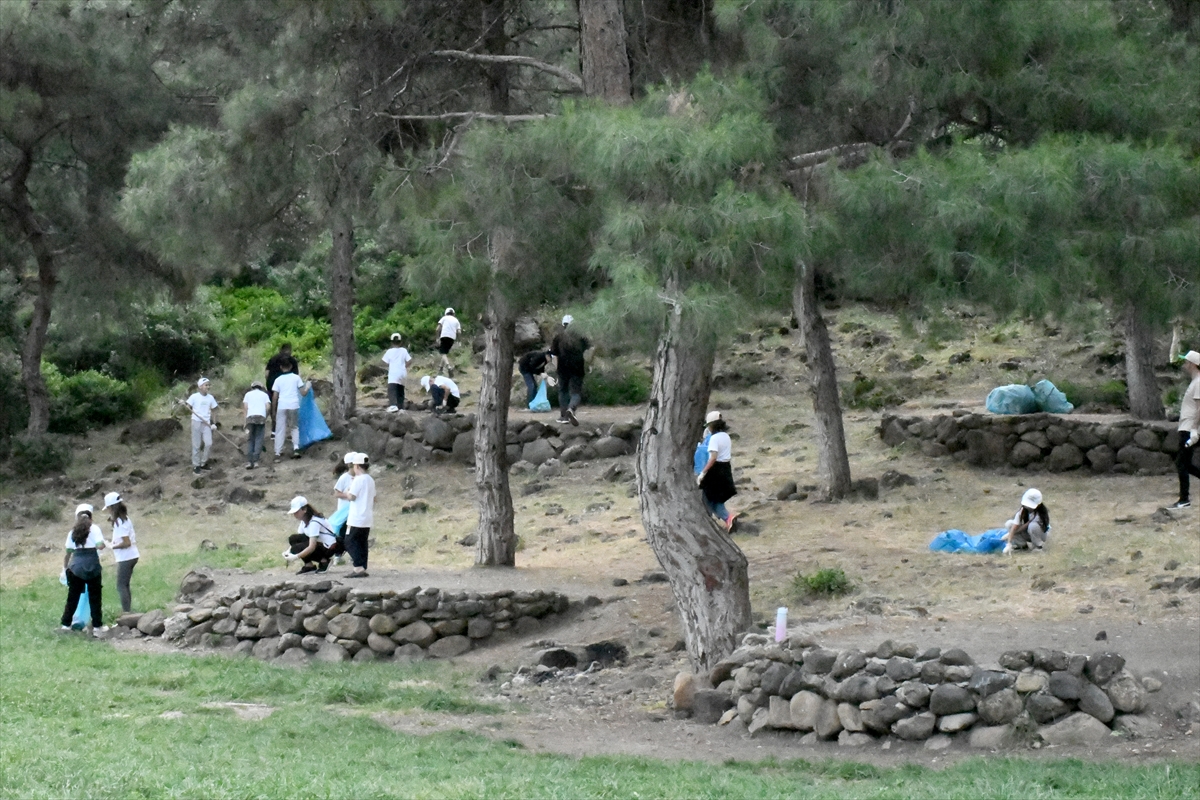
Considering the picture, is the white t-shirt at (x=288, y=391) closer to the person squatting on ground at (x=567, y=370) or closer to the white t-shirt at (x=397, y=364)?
the white t-shirt at (x=397, y=364)

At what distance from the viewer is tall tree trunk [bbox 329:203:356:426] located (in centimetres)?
2177

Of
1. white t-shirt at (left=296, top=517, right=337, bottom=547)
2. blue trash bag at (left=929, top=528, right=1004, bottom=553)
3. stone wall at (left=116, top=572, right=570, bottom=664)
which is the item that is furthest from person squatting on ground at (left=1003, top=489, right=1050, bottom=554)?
white t-shirt at (left=296, top=517, right=337, bottom=547)

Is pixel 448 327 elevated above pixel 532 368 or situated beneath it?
elevated above

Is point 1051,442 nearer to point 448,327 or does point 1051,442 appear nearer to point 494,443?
point 494,443

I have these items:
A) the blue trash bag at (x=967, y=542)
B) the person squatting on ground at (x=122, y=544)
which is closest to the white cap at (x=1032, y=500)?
the blue trash bag at (x=967, y=542)

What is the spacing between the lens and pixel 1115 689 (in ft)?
29.3

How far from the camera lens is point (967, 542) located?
13969mm

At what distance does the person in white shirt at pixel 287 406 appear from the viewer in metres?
21.8

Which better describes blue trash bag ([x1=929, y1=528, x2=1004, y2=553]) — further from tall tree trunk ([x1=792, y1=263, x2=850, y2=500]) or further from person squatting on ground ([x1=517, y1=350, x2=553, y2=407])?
person squatting on ground ([x1=517, y1=350, x2=553, y2=407])

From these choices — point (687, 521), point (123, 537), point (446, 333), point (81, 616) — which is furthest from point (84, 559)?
point (446, 333)

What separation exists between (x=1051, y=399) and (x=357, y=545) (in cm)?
979


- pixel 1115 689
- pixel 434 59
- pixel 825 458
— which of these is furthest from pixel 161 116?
pixel 1115 689

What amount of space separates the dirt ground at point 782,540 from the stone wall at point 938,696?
19cm

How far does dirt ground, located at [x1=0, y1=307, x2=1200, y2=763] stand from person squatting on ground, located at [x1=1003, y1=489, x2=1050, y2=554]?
0.61ft
